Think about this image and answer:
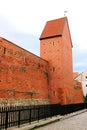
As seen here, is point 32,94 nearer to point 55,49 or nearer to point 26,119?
point 55,49

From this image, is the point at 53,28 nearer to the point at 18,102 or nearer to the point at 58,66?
the point at 58,66

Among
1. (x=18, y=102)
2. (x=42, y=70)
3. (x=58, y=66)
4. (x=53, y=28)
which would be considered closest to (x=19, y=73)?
(x=18, y=102)

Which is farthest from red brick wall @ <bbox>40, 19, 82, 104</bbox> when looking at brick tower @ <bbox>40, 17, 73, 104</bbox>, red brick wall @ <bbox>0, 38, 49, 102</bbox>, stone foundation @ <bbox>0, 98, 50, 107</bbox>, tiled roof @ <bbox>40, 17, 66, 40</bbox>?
stone foundation @ <bbox>0, 98, 50, 107</bbox>

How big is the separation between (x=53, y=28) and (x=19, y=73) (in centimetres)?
1373

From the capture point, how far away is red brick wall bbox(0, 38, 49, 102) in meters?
18.4

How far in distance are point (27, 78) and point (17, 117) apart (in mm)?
12848

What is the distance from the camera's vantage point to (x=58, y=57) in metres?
29.5

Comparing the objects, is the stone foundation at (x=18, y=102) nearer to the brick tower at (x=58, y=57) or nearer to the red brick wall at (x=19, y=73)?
the red brick wall at (x=19, y=73)

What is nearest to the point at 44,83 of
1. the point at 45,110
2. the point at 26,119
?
the point at 45,110

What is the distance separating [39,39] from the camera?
32156 millimetres

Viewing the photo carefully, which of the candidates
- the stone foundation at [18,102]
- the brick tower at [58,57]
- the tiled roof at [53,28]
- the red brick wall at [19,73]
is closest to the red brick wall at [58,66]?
the brick tower at [58,57]

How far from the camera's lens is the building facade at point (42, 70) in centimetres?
1888

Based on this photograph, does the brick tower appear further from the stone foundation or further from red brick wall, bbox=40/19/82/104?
the stone foundation

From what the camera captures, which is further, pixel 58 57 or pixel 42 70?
pixel 58 57
